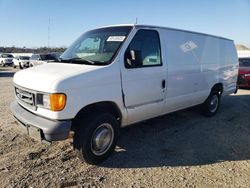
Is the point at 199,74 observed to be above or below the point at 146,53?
below

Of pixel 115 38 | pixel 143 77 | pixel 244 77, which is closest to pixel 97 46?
pixel 115 38

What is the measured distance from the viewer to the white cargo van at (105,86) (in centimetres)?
376

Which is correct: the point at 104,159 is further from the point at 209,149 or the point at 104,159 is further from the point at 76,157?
the point at 209,149

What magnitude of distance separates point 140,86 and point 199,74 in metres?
2.33

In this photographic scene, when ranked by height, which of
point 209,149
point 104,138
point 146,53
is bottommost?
point 209,149

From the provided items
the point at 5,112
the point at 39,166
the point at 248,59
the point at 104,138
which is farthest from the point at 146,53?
the point at 248,59

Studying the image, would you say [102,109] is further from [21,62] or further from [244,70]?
[21,62]

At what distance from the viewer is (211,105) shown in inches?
291

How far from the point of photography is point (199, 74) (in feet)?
21.1

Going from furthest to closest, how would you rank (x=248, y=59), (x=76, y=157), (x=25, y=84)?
1. (x=248, y=59)
2. (x=76, y=157)
3. (x=25, y=84)

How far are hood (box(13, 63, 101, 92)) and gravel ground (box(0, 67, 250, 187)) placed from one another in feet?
4.08

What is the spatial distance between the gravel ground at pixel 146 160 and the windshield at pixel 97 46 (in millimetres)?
1631

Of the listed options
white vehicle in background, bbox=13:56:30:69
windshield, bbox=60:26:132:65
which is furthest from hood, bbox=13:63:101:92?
white vehicle in background, bbox=13:56:30:69

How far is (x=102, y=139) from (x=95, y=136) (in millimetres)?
165
